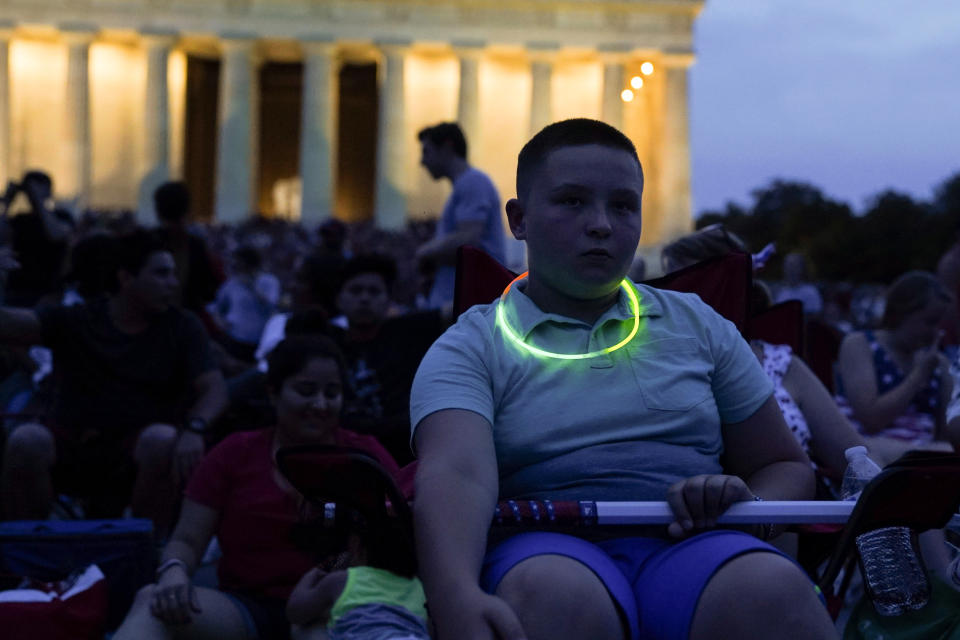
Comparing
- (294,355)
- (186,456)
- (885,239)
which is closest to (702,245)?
(294,355)

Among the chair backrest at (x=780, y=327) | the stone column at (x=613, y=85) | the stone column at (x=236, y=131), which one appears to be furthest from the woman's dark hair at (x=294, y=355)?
the stone column at (x=236, y=131)

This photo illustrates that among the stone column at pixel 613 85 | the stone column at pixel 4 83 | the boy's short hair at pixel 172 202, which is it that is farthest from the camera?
the stone column at pixel 613 85

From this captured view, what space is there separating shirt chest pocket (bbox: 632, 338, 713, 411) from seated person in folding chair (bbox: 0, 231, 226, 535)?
317cm

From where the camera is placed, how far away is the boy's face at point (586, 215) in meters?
2.40

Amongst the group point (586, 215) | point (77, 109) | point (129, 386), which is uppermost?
point (77, 109)

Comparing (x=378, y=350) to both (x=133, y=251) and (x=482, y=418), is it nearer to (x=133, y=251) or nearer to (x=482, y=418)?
(x=133, y=251)

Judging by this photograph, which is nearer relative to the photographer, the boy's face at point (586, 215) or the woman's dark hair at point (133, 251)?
the boy's face at point (586, 215)

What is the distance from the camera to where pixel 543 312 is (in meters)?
2.56

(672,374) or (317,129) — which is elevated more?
(317,129)

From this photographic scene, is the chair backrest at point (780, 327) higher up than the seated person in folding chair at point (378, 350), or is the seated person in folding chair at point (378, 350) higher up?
the chair backrest at point (780, 327)

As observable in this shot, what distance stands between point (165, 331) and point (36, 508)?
1.02 metres

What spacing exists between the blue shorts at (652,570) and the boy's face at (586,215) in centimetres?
56

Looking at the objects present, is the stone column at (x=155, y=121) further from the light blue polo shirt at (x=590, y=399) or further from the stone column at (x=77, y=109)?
the light blue polo shirt at (x=590, y=399)

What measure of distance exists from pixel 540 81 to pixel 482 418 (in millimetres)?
37739
